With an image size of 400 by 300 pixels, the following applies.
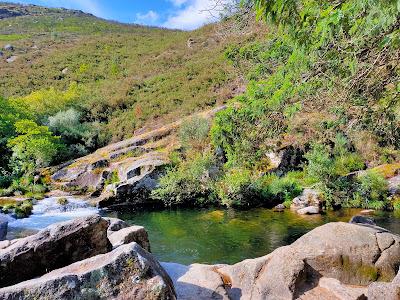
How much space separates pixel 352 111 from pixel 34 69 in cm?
7325

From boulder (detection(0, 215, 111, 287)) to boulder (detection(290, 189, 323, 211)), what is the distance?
60.0ft

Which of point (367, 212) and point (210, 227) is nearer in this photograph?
point (210, 227)

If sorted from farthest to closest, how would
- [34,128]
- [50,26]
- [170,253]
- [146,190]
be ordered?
[50,26], [34,128], [146,190], [170,253]

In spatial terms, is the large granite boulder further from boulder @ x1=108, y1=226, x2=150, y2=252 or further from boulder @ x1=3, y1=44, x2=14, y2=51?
boulder @ x1=3, y1=44, x2=14, y2=51

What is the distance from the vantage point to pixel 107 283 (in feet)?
20.2

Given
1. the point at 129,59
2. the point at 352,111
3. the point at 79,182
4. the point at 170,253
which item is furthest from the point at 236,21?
the point at 129,59

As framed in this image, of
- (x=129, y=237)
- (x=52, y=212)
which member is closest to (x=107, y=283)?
(x=129, y=237)

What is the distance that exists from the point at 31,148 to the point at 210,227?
21.9 meters

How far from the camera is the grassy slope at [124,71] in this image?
2095 inches

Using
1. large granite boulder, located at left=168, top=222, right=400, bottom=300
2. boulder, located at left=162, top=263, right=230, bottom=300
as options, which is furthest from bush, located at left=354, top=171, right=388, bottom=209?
boulder, located at left=162, top=263, right=230, bottom=300

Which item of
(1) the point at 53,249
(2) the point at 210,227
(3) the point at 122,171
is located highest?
(3) the point at 122,171

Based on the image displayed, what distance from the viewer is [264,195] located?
90.8 feet

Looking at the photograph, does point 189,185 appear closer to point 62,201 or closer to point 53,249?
point 62,201

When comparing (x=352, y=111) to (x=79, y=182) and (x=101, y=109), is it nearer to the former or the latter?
(x=79, y=182)
